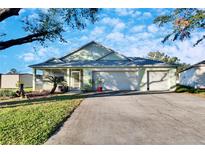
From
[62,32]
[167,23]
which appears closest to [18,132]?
[62,32]

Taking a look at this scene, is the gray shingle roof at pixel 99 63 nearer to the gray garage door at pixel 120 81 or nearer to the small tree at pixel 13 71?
the gray garage door at pixel 120 81

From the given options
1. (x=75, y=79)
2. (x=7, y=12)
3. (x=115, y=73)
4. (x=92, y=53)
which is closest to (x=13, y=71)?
(x=7, y=12)

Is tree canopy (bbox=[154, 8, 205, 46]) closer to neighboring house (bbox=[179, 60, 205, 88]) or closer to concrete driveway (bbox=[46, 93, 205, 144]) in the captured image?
neighboring house (bbox=[179, 60, 205, 88])

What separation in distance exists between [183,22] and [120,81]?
23.3ft

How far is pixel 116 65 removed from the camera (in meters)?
22.0

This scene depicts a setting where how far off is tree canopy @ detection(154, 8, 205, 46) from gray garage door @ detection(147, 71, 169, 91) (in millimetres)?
3281

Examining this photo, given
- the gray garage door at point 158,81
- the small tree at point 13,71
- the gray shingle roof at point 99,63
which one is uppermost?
the gray shingle roof at point 99,63

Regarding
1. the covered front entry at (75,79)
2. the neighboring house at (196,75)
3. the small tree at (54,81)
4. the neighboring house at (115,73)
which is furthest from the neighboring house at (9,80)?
the neighboring house at (196,75)

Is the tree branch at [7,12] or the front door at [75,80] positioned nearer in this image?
the tree branch at [7,12]

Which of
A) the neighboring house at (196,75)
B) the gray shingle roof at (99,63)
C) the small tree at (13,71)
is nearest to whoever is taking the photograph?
the small tree at (13,71)

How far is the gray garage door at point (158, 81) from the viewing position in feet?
71.7

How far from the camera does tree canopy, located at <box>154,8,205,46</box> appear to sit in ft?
55.0

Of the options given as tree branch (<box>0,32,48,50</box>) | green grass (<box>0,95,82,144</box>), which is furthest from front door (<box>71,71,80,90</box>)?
green grass (<box>0,95,82,144</box>)
